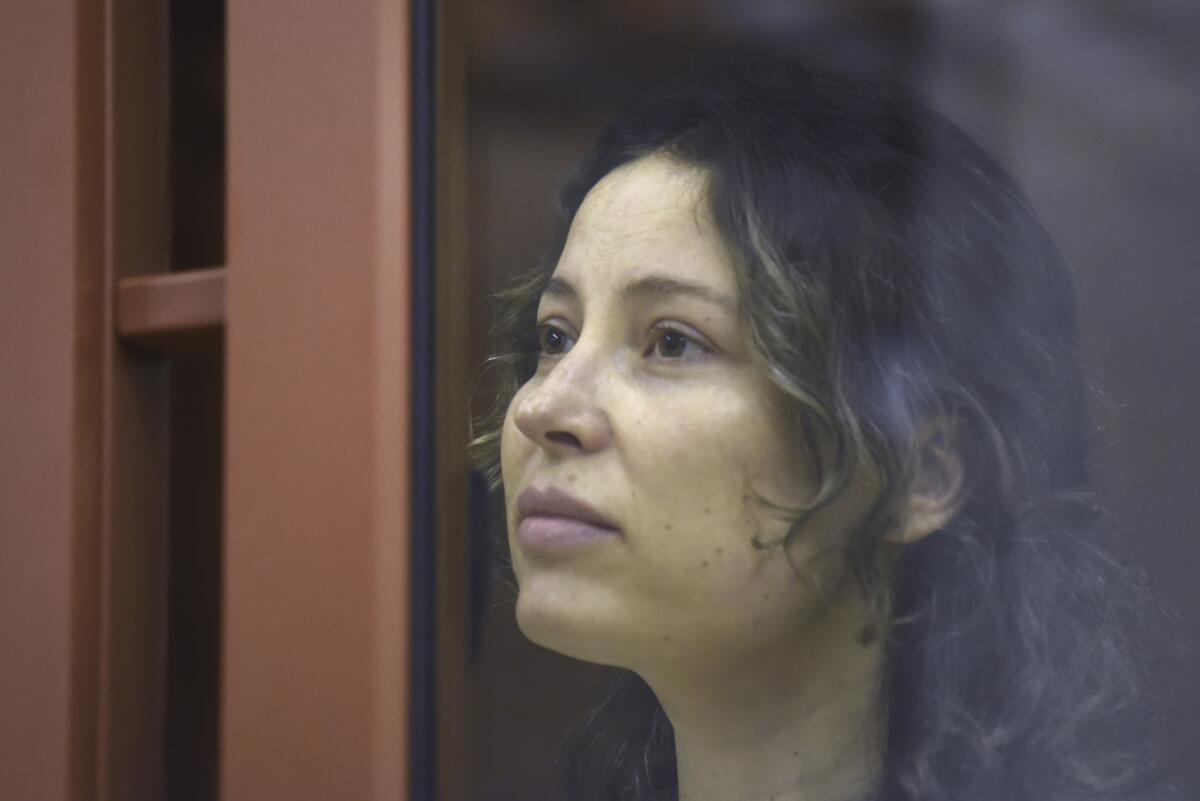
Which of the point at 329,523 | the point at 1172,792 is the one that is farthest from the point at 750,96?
the point at 1172,792

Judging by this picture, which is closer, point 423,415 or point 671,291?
point 671,291

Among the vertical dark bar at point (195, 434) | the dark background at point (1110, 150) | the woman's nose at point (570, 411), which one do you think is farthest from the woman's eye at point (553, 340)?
the vertical dark bar at point (195, 434)

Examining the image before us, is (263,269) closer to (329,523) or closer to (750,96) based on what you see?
(329,523)

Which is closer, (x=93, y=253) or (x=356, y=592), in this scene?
(x=356, y=592)

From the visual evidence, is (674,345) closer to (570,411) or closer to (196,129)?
(570,411)

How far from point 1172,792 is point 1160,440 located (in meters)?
0.28

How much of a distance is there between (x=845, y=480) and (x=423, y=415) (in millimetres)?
461

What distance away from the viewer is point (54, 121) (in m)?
1.66

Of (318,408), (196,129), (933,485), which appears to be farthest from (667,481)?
(196,129)

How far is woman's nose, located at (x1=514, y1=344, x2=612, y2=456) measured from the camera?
1285mm

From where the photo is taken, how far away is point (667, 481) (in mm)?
1248

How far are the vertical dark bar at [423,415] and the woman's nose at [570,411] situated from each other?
0.49 ft

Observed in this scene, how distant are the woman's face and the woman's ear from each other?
49mm

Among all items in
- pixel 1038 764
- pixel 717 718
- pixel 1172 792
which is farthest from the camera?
pixel 717 718
